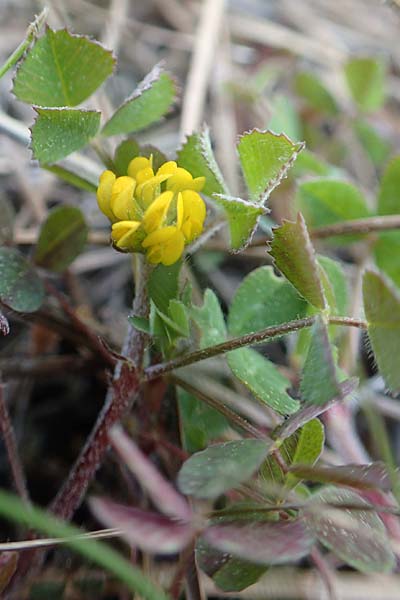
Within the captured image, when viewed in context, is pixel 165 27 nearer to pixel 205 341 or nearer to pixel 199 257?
pixel 199 257

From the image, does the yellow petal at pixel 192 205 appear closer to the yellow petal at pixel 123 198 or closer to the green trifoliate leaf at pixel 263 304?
the yellow petal at pixel 123 198

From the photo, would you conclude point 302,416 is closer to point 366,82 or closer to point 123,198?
point 123,198

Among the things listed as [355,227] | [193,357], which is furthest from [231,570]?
[355,227]

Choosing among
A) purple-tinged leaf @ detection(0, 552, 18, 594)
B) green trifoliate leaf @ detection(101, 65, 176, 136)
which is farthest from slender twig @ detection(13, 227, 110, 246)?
purple-tinged leaf @ detection(0, 552, 18, 594)

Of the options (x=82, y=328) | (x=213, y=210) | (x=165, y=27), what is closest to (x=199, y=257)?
(x=213, y=210)

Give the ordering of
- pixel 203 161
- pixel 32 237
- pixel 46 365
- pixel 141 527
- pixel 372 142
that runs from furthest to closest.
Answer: pixel 372 142
pixel 32 237
pixel 46 365
pixel 203 161
pixel 141 527

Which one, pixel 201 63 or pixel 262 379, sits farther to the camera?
pixel 201 63

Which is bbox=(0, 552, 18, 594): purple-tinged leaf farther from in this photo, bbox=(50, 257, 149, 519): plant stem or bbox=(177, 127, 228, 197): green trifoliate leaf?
bbox=(177, 127, 228, 197): green trifoliate leaf
